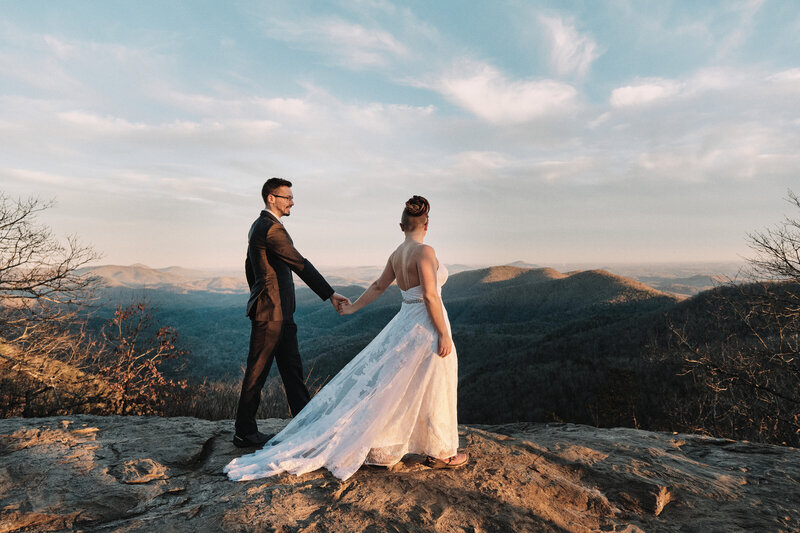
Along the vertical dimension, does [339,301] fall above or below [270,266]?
below

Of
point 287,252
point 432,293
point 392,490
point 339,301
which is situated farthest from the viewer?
point 339,301

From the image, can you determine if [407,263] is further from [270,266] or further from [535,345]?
[535,345]

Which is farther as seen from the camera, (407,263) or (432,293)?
(407,263)

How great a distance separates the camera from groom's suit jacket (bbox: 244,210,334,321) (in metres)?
3.79

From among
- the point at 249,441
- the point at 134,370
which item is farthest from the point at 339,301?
the point at 134,370

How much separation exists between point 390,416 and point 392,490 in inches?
23.1

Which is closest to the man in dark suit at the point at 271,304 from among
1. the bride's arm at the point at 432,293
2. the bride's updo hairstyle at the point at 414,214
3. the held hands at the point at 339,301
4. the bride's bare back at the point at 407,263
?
the held hands at the point at 339,301

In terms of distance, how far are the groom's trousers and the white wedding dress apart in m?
0.54

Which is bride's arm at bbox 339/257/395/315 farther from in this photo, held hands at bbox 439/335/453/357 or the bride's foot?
the bride's foot

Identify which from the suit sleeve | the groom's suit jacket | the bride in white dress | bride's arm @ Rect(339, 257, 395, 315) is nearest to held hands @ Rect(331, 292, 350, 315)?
bride's arm @ Rect(339, 257, 395, 315)

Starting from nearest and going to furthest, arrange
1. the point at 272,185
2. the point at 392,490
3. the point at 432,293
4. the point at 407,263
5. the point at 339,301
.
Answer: the point at 392,490 → the point at 432,293 → the point at 407,263 → the point at 272,185 → the point at 339,301

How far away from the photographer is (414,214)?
11.2 ft

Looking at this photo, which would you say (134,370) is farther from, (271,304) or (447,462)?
(447,462)

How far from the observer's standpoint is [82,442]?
12.2 feet
